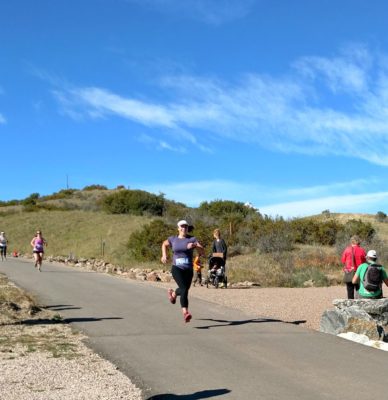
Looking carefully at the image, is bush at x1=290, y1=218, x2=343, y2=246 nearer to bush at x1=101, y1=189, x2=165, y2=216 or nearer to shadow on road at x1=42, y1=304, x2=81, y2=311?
shadow on road at x1=42, y1=304, x2=81, y2=311

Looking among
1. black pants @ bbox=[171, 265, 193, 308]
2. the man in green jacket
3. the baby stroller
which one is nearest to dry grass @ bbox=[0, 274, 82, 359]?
black pants @ bbox=[171, 265, 193, 308]

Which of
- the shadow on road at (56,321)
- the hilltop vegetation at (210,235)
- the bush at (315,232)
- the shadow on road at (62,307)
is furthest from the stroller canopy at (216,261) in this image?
the bush at (315,232)

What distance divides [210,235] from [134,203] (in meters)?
34.3

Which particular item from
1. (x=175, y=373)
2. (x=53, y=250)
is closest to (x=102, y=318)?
(x=175, y=373)

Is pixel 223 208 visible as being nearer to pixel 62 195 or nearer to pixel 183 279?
pixel 183 279

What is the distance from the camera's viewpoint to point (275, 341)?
31.1 ft

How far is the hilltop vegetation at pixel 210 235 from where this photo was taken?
2578 cm

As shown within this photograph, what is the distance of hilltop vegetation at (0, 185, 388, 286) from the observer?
25.8 m

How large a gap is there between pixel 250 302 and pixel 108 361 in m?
7.61

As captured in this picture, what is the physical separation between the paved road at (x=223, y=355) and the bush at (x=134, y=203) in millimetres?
53463

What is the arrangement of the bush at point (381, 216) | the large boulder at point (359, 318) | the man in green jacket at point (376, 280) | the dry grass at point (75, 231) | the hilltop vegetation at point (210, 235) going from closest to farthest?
the large boulder at point (359, 318), the man in green jacket at point (376, 280), the hilltop vegetation at point (210, 235), the dry grass at point (75, 231), the bush at point (381, 216)

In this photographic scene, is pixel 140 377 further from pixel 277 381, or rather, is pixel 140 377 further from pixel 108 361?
pixel 277 381

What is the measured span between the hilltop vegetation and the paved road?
413 inches

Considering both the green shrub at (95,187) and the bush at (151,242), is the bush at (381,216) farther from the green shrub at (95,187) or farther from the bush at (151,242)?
the green shrub at (95,187)
